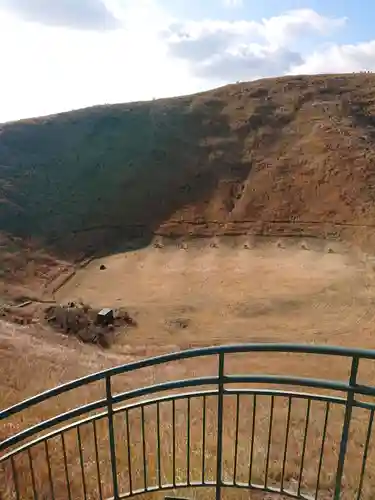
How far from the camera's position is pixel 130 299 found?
19.1 meters

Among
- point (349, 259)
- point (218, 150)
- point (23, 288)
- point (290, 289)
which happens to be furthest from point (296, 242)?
point (23, 288)

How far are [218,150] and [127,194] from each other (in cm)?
686

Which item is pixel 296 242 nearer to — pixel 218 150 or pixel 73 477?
pixel 218 150

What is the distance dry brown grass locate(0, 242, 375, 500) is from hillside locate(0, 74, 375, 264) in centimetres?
328

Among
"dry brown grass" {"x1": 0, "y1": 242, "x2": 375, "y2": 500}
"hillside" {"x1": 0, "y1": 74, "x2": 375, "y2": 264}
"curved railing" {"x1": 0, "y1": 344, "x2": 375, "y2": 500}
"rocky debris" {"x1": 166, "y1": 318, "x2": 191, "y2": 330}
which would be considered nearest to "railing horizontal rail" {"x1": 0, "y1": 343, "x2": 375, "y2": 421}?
"curved railing" {"x1": 0, "y1": 344, "x2": 375, "y2": 500}

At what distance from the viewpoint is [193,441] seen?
697 cm

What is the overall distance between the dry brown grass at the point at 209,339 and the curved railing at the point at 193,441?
0.03m

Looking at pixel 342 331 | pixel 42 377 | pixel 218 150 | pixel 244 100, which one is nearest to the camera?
pixel 42 377

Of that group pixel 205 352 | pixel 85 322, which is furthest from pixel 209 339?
pixel 205 352

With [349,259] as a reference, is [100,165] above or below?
above

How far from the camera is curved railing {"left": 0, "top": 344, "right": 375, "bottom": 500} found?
142 inches

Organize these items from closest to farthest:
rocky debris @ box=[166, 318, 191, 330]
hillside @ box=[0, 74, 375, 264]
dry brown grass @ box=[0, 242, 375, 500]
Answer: dry brown grass @ box=[0, 242, 375, 500]
rocky debris @ box=[166, 318, 191, 330]
hillside @ box=[0, 74, 375, 264]

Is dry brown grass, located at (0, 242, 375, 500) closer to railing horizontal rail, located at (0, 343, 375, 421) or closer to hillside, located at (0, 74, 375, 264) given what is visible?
railing horizontal rail, located at (0, 343, 375, 421)

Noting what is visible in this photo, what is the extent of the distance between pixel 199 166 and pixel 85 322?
17392 millimetres
